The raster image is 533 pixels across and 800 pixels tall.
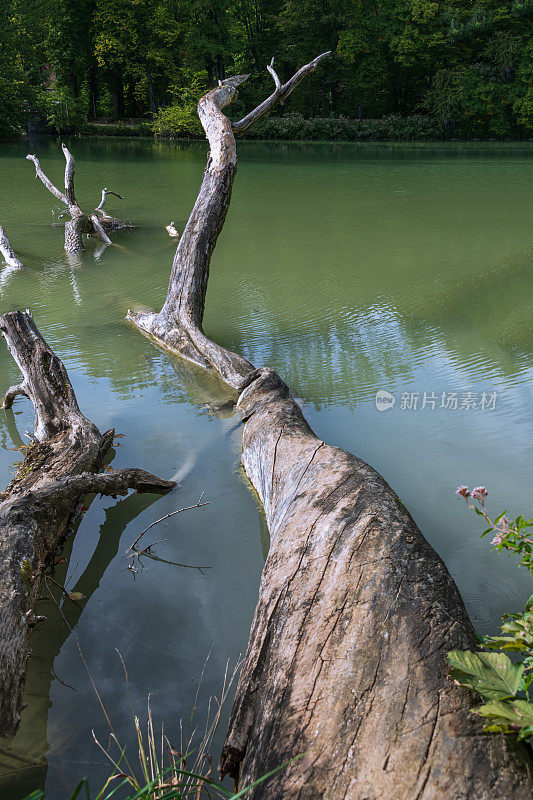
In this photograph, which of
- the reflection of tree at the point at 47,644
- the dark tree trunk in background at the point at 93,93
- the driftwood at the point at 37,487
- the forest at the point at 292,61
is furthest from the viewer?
the dark tree trunk in background at the point at 93,93

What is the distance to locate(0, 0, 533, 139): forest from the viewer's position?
2894cm

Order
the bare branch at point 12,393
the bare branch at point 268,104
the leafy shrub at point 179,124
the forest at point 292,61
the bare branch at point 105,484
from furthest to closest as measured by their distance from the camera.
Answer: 1. the forest at point 292,61
2. the leafy shrub at point 179,124
3. the bare branch at point 268,104
4. the bare branch at point 12,393
5. the bare branch at point 105,484

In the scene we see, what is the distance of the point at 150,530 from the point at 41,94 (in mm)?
32422

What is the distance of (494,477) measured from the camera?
11.7 feet

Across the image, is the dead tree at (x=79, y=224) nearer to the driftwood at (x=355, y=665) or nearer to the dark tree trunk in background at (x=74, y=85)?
the driftwood at (x=355, y=665)

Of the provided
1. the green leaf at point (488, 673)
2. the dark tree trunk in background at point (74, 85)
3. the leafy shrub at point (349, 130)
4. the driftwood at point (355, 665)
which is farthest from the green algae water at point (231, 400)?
the dark tree trunk in background at point (74, 85)

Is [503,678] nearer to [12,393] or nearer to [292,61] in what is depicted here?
[12,393]

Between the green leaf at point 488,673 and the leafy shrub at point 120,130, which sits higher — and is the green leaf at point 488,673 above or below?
below

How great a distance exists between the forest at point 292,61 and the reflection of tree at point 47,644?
27.9 metres

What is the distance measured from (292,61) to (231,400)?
33.5 m

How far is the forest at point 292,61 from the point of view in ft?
94.9

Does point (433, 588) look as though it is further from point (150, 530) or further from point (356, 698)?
point (150, 530)

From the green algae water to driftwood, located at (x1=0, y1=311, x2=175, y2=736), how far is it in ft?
0.55

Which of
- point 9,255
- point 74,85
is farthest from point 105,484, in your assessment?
point 74,85
